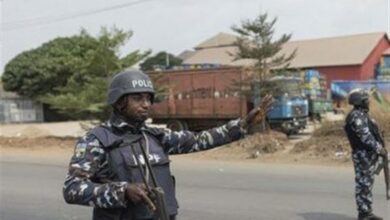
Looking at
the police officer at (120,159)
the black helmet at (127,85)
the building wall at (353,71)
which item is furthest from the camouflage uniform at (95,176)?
the building wall at (353,71)

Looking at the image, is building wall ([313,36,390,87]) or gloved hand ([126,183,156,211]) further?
building wall ([313,36,390,87])

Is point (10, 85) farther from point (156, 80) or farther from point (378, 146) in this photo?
point (378, 146)

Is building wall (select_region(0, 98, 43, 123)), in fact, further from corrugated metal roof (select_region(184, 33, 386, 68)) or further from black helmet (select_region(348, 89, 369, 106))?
black helmet (select_region(348, 89, 369, 106))

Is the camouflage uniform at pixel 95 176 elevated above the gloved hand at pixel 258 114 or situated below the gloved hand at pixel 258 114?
below

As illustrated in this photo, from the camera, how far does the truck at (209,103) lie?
75.5 feet

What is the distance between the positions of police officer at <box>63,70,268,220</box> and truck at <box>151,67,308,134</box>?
19821 millimetres

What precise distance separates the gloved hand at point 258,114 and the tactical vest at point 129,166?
21.0 inches

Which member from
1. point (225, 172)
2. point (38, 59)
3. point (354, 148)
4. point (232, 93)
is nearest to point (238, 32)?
point (232, 93)

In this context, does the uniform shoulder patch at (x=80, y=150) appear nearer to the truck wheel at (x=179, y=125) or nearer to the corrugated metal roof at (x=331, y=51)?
the truck wheel at (x=179, y=125)

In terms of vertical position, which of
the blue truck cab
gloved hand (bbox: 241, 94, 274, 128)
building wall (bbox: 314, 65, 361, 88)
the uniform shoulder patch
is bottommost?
the blue truck cab

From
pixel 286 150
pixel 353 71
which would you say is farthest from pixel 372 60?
pixel 286 150

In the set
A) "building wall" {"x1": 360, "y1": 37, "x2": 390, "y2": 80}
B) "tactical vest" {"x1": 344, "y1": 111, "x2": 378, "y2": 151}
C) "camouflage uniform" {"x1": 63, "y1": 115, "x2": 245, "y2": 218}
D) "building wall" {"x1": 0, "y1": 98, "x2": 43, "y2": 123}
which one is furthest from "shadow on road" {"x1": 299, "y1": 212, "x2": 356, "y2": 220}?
"building wall" {"x1": 360, "y1": 37, "x2": 390, "y2": 80}

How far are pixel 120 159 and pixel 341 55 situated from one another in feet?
200

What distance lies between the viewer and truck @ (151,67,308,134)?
23.0 m
